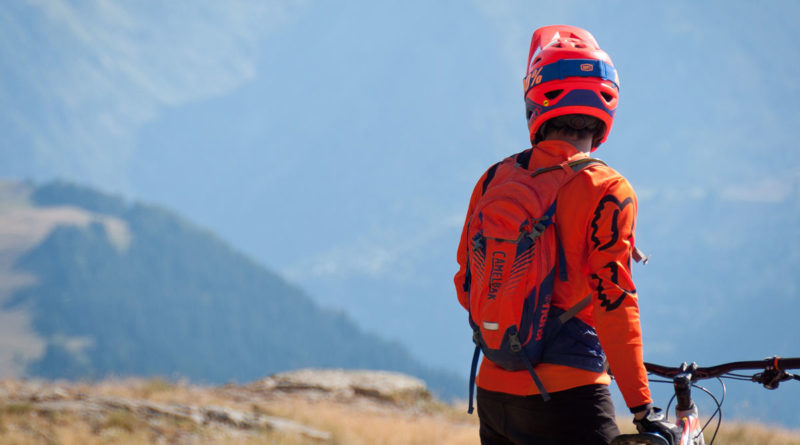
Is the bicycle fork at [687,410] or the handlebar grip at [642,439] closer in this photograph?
the handlebar grip at [642,439]

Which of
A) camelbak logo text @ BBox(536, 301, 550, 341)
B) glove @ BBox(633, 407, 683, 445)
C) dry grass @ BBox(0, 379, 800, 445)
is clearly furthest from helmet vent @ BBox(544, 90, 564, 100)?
dry grass @ BBox(0, 379, 800, 445)

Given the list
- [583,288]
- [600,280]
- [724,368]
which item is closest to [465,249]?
[583,288]

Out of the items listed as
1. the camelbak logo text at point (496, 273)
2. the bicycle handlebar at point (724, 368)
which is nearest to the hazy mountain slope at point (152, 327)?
the bicycle handlebar at point (724, 368)

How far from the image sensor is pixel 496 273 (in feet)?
9.18

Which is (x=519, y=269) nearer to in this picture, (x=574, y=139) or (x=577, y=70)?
(x=574, y=139)

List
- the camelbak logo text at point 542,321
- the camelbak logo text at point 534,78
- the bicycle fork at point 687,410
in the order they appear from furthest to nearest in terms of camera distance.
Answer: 1. the camelbak logo text at point 534,78
2. the bicycle fork at point 687,410
3. the camelbak logo text at point 542,321

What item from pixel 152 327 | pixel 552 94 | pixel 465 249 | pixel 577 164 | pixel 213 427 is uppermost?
pixel 152 327

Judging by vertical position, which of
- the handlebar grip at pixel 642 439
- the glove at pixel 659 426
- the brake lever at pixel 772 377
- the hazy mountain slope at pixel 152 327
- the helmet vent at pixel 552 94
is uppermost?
the hazy mountain slope at pixel 152 327

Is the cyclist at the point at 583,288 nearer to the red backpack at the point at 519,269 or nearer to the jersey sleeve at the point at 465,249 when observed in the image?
the red backpack at the point at 519,269

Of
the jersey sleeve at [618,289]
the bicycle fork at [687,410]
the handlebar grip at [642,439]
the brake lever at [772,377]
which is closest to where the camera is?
the handlebar grip at [642,439]

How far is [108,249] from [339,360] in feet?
214

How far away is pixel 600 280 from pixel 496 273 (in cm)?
37

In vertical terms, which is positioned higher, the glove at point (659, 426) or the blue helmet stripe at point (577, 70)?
the blue helmet stripe at point (577, 70)

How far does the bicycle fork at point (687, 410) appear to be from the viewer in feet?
Result: 9.30
